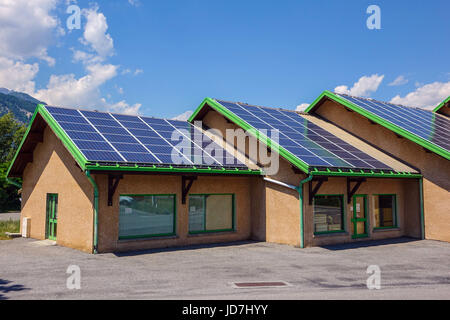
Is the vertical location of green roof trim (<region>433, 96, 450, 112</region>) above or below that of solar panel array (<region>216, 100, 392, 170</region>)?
above

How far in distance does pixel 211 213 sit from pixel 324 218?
507cm

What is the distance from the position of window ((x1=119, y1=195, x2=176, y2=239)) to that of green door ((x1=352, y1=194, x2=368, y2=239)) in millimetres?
8604

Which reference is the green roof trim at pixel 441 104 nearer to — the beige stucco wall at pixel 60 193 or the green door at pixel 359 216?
the green door at pixel 359 216

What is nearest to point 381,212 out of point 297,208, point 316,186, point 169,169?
point 316,186

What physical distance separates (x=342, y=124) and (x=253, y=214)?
9.17 metres

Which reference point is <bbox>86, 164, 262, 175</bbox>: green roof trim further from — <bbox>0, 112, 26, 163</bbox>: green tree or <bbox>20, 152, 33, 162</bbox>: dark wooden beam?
<bbox>0, 112, 26, 163</bbox>: green tree

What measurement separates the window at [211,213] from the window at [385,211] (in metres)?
7.48

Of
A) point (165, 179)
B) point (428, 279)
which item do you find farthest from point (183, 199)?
point (428, 279)

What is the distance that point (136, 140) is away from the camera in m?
16.7

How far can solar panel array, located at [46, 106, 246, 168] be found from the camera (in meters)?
14.7

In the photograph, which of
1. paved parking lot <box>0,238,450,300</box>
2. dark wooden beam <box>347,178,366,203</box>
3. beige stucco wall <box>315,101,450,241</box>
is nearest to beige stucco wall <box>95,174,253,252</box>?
paved parking lot <box>0,238,450,300</box>

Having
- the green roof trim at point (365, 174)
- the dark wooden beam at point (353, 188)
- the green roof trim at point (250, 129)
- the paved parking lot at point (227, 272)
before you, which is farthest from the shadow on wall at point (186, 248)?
the dark wooden beam at point (353, 188)

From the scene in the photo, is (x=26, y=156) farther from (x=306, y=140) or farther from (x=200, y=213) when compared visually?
(x=306, y=140)
